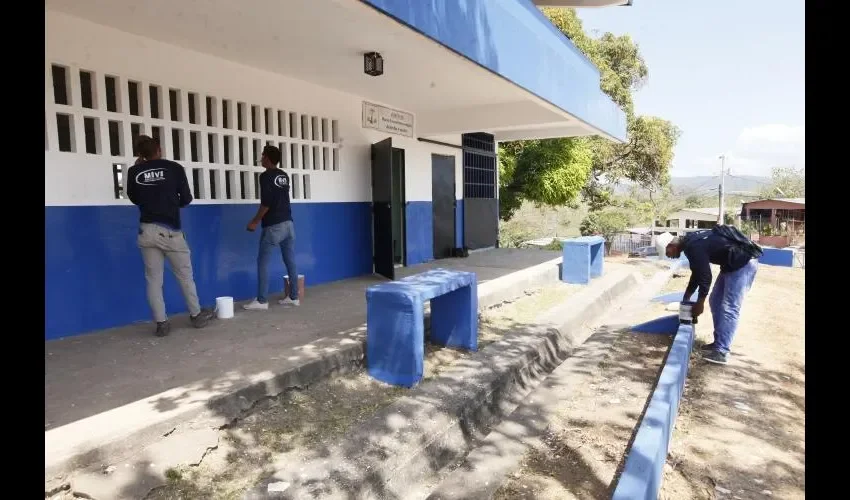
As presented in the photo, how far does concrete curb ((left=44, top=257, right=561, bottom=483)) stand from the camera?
281cm

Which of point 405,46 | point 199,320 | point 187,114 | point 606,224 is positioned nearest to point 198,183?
point 187,114

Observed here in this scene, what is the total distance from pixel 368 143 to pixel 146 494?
6385 mm

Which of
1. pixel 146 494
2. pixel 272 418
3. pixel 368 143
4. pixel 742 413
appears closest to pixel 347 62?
pixel 368 143

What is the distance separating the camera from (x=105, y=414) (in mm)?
3184

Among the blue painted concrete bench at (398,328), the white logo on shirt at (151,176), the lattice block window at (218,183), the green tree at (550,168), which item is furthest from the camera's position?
the green tree at (550,168)

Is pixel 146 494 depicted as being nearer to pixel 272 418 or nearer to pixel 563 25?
pixel 272 418

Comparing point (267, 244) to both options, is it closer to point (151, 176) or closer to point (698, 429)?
point (151, 176)

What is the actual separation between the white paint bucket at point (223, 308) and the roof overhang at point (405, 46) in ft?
8.30

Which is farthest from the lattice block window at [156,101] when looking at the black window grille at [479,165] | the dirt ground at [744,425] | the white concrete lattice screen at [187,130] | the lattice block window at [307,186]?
the black window grille at [479,165]

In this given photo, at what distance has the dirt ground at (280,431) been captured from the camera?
2.95 metres

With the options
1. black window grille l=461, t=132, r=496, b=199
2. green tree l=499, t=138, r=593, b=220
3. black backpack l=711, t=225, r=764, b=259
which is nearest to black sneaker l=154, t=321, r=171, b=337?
black backpack l=711, t=225, r=764, b=259

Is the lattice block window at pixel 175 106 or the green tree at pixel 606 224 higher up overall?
the lattice block window at pixel 175 106

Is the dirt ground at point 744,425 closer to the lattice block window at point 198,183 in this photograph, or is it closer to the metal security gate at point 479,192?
the lattice block window at point 198,183

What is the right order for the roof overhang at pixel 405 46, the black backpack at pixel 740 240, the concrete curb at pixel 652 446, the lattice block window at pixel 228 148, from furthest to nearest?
1. the lattice block window at pixel 228 148
2. the black backpack at pixel 740 240
3. the roof overhang at pixel 405 46
4. the concrete curb at pixel 652 446
